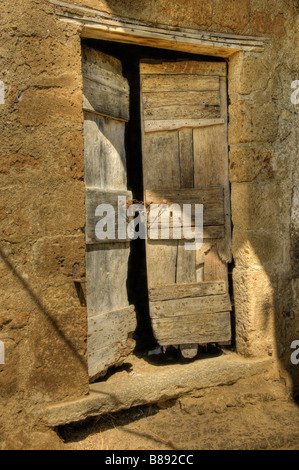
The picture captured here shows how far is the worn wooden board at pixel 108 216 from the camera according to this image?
9.16 feet

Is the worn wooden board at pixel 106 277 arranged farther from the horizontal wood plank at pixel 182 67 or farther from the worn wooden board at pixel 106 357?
the horizontal wood plank at pixel 182 67

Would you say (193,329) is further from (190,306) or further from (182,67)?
(182,67)

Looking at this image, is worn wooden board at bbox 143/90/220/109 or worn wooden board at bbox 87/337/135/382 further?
worn wooden board at bbox 143/90/220/109

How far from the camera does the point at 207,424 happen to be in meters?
2.86

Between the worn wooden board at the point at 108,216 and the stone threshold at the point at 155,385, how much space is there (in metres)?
1.03

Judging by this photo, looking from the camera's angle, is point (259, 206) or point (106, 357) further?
point (259, 206)

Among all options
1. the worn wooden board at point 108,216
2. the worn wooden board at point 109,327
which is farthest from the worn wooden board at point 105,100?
the worn wooden board at point 109,327

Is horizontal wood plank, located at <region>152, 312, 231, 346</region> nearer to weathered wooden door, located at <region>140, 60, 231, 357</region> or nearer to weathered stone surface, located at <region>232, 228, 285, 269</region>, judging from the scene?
weathered wooden door, located at <region>140, 60, 231, 357</region>

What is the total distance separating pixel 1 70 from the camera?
239 centimetres

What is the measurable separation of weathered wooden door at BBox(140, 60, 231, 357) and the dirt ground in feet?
1.32

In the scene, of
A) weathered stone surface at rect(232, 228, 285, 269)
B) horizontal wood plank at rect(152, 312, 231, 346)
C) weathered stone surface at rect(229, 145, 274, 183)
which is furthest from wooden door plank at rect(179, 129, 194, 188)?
horizontal wood plank at rect(152, 312, 231, 346)

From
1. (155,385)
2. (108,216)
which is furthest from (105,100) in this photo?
(155,385)

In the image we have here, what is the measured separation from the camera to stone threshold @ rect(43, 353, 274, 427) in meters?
2.58

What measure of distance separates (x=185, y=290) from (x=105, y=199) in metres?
0.95
